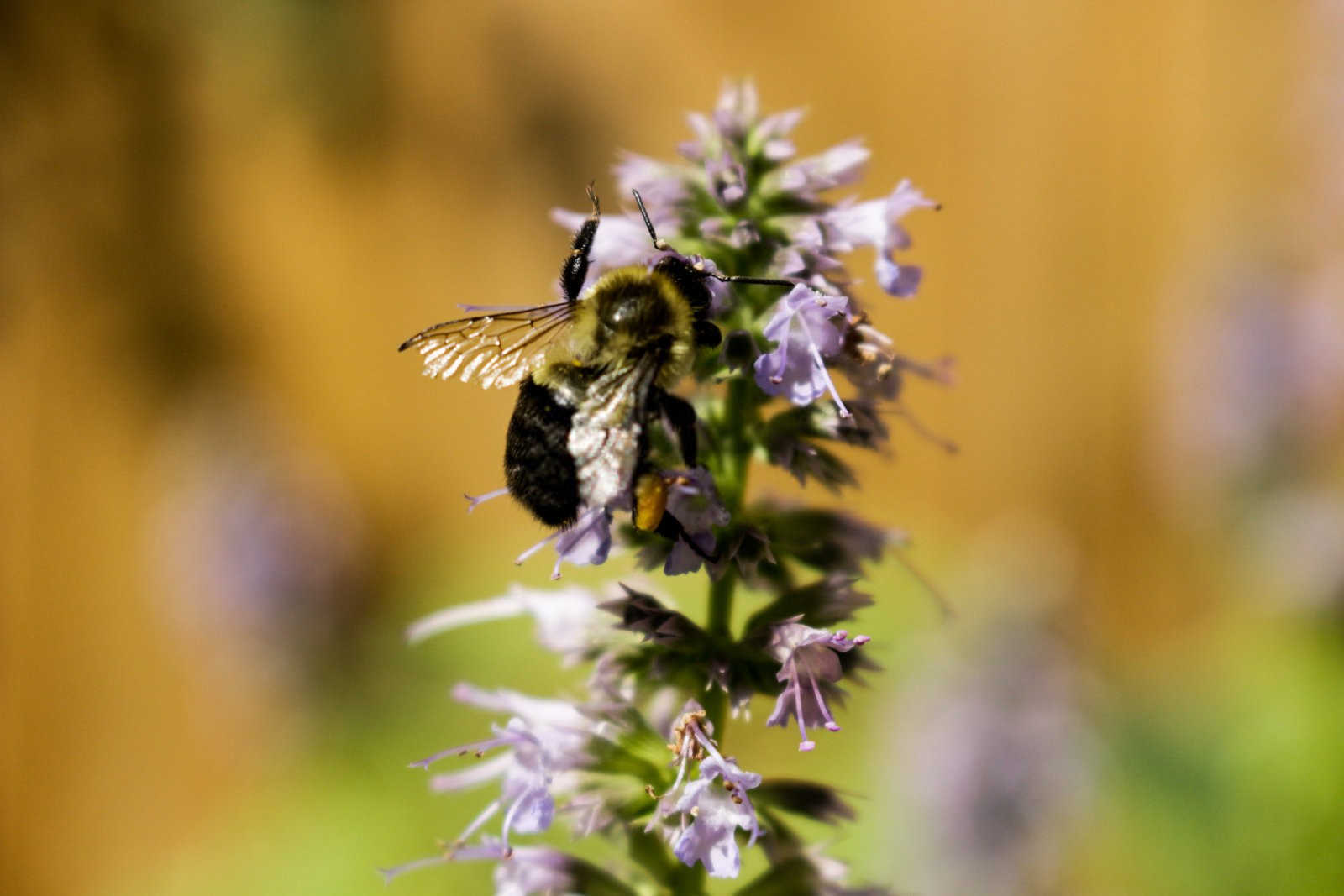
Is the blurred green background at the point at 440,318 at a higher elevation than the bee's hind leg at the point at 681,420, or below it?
higher

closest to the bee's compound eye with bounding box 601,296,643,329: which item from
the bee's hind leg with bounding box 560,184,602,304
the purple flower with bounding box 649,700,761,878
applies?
the bee's hind leg with bounding box 560,184,602,304

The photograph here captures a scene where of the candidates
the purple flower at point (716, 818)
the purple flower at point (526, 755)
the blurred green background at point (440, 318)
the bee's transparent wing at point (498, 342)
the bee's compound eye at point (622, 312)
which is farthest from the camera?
the blurred green background at point (440, 318)

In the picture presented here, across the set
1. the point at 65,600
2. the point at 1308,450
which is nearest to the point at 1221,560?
the point at 1308,450

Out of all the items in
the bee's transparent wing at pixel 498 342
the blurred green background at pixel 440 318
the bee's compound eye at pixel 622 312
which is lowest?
the bee's compound eye at pixel 622 312

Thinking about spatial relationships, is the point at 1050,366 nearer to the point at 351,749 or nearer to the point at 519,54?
the point at 519,54

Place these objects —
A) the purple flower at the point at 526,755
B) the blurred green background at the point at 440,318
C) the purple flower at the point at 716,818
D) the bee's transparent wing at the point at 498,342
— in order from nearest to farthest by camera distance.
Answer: the purple flower at the point at 716,818 → the purple flower at the point at 526,755 → the bee's transparent wing at the point at 498,342 → the blurred green background at the point at 440,318

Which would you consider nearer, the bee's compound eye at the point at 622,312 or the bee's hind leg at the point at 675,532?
the bee's hind leg at the point at 675,532

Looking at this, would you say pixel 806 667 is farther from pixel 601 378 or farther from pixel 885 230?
pixel 885 230

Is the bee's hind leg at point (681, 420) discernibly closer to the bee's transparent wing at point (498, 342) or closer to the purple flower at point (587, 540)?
the purple flower at point (587, 540)

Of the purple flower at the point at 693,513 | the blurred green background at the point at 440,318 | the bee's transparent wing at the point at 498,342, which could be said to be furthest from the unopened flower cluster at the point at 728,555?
the blurred green background at the point at 440,318
